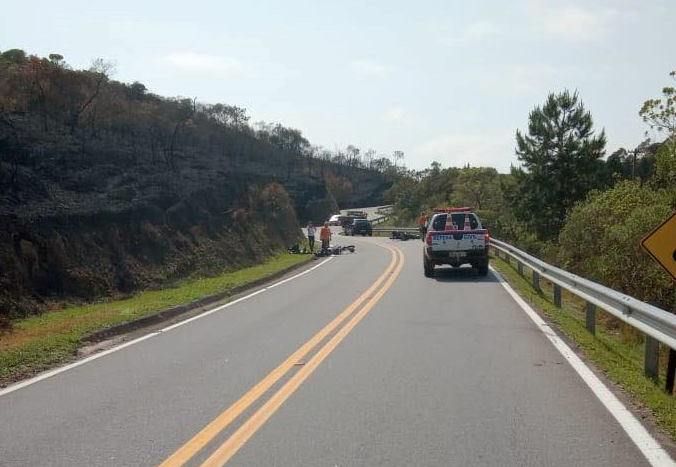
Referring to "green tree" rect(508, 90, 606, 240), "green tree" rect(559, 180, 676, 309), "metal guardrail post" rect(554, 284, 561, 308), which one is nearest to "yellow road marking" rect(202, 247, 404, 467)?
"metal guardrail post" rect(554, 284, 561, 308)

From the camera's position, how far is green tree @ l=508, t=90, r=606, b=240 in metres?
48.6

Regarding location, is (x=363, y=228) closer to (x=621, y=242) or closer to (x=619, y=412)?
(x=621, y=242)

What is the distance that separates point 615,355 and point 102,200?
916 inches

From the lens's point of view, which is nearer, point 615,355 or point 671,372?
point 671,372

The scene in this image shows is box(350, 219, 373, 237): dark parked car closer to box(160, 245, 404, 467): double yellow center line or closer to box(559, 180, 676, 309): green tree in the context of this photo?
box(559, 180, 676, 309): green tree

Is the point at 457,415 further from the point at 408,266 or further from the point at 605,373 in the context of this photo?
the point at 408,266

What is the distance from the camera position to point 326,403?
6441mm

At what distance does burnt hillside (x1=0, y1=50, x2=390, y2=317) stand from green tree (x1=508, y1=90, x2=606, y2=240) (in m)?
18.2

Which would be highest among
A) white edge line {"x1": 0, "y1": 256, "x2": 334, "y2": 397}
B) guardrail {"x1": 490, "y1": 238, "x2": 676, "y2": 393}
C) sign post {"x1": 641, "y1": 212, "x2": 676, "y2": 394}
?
sign post {"x1": 641, "y1": 212, "x2": 676, "y2": 394}

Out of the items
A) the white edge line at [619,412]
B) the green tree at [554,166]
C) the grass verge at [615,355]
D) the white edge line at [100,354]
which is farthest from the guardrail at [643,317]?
the green tree at [554,166]

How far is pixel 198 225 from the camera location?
3216 centimetres

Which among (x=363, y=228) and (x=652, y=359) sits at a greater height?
(x=652, y=359)

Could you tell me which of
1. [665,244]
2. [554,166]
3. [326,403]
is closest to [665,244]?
[665,244]

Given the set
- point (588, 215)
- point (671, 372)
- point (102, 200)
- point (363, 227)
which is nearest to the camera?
point (671, 372)
